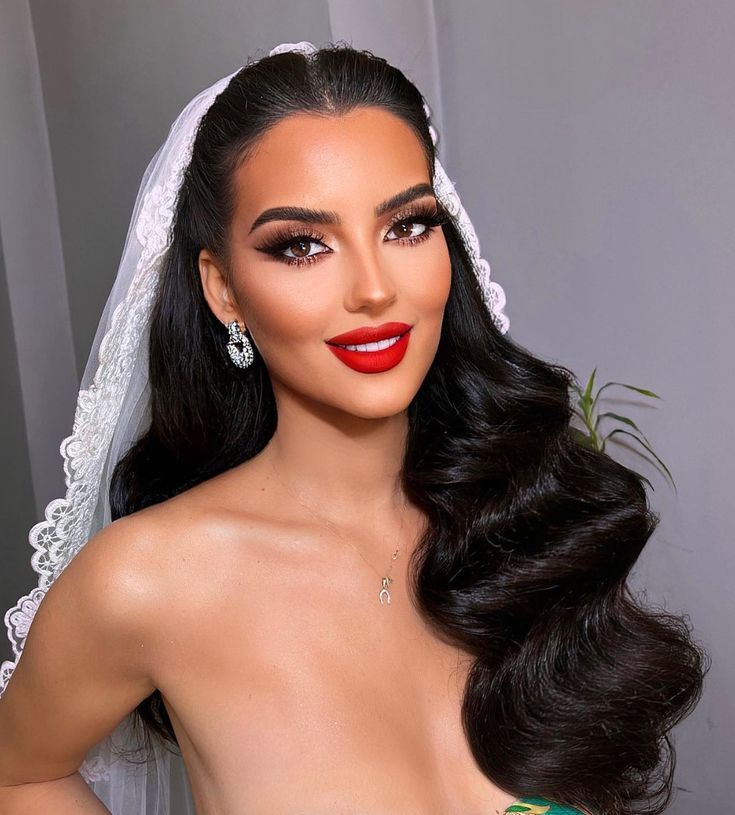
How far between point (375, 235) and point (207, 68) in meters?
1.58

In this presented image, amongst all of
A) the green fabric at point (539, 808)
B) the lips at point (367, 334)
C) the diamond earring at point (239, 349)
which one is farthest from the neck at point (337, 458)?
the green fabric at point (539, 808)

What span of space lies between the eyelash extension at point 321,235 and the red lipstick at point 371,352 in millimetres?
129

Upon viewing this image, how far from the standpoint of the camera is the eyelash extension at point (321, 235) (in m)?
1.68

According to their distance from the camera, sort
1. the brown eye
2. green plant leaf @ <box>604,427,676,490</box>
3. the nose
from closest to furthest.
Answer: the nose
the brown eye
green plant leaf @ <box>604,427,676,490</box>

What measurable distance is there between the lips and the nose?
3 cm

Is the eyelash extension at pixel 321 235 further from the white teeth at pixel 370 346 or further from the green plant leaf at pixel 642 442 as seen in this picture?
the green plant leaf at pixel 642 442

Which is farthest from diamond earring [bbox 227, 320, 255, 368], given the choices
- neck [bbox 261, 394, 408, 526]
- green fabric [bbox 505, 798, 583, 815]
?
green fabric [bbox 505, 798, 583, 815]

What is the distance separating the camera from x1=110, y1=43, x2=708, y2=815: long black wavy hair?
182 centimetres

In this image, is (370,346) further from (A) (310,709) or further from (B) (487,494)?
(A) (310,709)

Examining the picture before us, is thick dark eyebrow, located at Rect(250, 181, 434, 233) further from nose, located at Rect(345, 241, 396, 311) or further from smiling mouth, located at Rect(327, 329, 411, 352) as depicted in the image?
smiling mouth, located at Rect(327, 329, 411, 352)

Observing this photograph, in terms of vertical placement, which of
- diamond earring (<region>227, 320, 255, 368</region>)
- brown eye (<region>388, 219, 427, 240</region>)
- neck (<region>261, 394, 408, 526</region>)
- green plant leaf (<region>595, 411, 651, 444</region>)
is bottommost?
green plant leaf (<region>595, 411, 651, 444</region>)

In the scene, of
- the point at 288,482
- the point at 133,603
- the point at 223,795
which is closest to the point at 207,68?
the point at 288,482

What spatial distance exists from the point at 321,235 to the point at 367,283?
0.11 m

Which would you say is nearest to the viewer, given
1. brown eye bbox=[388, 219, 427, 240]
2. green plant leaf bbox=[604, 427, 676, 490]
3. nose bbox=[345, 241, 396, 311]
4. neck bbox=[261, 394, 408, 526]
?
nose bbox=[345, 241, 396, 311]
